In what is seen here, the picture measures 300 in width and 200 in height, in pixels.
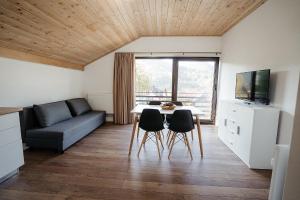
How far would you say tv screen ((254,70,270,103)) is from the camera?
2.53m

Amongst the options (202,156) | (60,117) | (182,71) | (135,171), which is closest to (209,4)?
(182,71)

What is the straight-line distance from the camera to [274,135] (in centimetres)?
239

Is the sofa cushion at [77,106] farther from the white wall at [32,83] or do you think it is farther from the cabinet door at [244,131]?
the cabinet door at [244,131]

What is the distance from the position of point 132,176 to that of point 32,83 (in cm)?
265

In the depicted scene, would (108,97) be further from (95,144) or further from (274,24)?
(274,24)

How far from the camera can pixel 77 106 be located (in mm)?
4230

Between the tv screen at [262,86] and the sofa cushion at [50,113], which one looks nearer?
the tv screen at [262,86]

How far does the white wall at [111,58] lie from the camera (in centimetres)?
471

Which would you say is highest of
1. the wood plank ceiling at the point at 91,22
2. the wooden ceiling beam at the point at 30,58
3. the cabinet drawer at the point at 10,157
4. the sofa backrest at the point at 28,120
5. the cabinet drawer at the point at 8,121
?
the wood plank ceiling at the point at 91,22

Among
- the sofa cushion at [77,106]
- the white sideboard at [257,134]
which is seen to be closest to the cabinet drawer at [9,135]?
the sofa cushion at [77,106]

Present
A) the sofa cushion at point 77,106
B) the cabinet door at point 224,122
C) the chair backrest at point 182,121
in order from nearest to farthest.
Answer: the chair backrest at point 182,121, the cabinet door at point 224,122, the sofa cushion at point 77,106

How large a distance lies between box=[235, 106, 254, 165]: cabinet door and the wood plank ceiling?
1888mm

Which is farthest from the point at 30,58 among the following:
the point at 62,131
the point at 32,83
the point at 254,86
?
the point at 254,86

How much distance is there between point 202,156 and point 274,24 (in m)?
2.41
